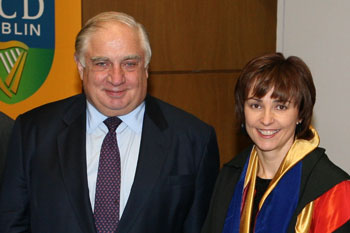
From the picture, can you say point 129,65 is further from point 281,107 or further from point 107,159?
point 281,107

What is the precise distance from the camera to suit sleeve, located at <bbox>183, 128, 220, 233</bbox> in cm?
252

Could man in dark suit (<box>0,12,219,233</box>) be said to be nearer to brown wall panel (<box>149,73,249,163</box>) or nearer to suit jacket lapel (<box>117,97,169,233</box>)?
suit jacket lapel (<box>117,97,169,233</box>)

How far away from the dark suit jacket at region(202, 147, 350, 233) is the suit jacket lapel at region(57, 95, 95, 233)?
0.56m

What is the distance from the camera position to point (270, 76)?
2.28m

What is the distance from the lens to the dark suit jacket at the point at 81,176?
2361mm

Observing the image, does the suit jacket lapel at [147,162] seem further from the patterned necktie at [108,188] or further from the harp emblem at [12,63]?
the harp emblem at [12,63]

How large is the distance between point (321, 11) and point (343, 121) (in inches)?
35.4

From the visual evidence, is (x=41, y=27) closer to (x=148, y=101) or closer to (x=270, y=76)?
(x=148, y=101)

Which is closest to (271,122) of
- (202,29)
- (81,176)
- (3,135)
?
(81,176)

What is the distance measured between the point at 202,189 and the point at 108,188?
449mm

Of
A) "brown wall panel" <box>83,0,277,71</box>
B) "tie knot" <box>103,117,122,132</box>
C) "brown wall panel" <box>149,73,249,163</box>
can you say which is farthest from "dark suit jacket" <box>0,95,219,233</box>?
"brown wall panel" <box>149,73,249,163</box>

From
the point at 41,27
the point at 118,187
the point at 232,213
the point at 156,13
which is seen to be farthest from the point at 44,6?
the point at 232,213

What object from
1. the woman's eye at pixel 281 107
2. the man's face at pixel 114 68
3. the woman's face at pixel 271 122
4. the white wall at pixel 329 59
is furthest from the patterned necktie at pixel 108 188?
the white wall at pixel 329 59

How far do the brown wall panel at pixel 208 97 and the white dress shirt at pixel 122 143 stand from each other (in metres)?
1.62
